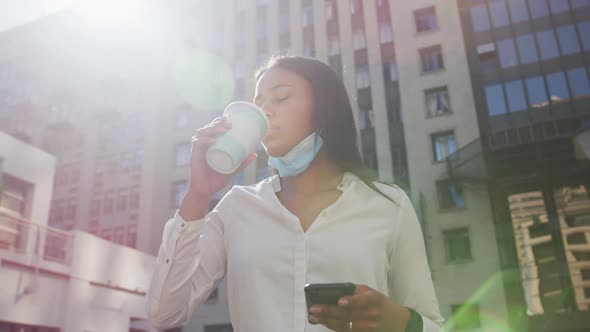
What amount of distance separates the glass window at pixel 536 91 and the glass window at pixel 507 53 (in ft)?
3.68

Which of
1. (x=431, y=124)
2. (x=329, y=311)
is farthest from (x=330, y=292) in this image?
(x=431, y=124)

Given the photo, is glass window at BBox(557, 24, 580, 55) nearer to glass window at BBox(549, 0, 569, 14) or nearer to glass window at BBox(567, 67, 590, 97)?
glass window at BBox(549, 0, 569, 14)

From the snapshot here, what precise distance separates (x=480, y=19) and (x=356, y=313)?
25.6 meters

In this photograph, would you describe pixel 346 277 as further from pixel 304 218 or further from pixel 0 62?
pixel 0 62

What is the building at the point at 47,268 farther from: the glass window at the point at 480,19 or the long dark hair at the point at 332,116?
the glass window at the point at 480,19

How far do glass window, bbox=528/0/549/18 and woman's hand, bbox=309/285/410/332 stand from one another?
25.1 m

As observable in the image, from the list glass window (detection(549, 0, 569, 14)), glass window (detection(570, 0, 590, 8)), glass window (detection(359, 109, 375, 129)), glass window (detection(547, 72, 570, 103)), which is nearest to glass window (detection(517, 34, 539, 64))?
glass window (detection(547, 72, 570, 103))

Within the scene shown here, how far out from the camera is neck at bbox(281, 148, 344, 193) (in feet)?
6.98

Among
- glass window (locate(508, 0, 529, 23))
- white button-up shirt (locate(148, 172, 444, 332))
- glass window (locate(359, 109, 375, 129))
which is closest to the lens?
white button-up shirt (locate(148, 172, 444, 332))

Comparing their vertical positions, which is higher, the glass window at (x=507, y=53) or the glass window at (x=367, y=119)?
the glass window at (x=507, y=53)

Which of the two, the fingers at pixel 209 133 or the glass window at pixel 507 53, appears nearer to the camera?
the fingers at pixel 209 133

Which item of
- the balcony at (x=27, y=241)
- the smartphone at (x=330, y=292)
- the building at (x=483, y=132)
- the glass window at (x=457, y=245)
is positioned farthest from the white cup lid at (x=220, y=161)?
the glass window at (x=457, y=245)

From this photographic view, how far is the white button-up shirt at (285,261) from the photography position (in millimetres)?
1760

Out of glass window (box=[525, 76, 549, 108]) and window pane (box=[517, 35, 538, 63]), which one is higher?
window pane (box=[517, 35, 538, 63])
